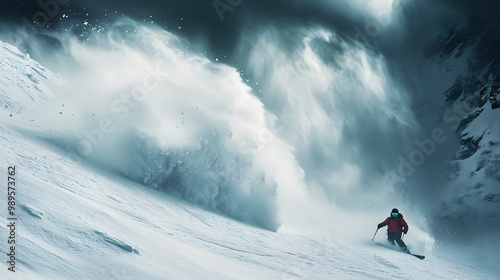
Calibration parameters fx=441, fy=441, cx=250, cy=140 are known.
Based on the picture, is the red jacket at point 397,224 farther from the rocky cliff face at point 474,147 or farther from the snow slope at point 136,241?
the rocky cliff face at point 474,147

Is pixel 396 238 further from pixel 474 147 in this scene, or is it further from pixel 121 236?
pixel 474 147

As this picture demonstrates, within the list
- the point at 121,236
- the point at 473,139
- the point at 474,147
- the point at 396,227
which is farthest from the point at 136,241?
the point at 473,139

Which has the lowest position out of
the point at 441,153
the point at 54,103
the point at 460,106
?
the point at 54,103

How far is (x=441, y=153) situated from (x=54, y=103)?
3033cm

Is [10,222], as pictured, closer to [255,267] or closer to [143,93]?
[255,267]

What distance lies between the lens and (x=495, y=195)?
2820cm

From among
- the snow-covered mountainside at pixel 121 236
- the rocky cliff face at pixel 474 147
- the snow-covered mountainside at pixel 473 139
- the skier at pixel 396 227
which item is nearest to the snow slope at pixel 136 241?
the snow-covered mountainside at pixel 121 236

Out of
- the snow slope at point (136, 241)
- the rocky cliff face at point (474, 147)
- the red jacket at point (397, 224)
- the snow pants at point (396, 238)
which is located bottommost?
the snow slope at point (136, 241)

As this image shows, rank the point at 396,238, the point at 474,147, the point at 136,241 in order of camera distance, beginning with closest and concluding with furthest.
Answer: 1. the point at 136,241
2. the point at 396,238
3. the point at 474,147

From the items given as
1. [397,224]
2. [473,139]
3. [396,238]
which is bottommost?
[396,238]

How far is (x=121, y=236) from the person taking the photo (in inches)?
283

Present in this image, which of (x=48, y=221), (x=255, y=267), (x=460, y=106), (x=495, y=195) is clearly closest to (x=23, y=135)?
(x=48, y=221)

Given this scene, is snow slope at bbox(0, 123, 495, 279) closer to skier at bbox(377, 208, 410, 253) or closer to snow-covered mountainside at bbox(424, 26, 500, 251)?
skier at bbox(377, 208, 410, 253)

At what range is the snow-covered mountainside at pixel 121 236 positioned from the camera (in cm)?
591
